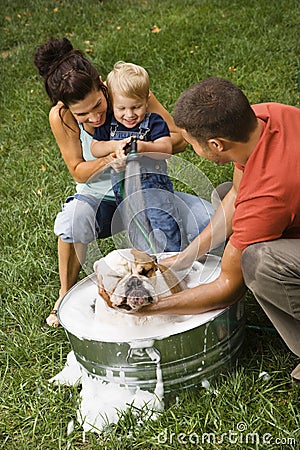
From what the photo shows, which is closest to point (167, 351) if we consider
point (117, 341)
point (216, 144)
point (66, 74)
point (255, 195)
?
point (117, 341)

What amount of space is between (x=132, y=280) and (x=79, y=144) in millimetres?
1048

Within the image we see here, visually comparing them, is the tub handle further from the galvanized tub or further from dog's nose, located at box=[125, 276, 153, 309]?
dog's nose, located at box=[125, 276, 153, 309]

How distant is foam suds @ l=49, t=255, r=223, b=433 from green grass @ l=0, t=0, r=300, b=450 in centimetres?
6

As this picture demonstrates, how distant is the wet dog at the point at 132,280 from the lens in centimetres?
270

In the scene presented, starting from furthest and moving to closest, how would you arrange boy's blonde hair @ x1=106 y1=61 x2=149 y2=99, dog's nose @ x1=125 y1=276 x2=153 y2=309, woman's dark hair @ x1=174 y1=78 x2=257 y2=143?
boy's blonde hair @ x1=106 y1=61 x2=149 y2=99, dog's nose @ x1=125 y1=276 x2=153 y2=309, woman's dark hair @ x1=174 y1=78 x2=257 y2=143

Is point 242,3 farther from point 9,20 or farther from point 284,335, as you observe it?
point 284,335

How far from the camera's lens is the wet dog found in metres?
2.70

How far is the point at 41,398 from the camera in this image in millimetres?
3088

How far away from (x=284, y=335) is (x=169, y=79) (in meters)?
4.17

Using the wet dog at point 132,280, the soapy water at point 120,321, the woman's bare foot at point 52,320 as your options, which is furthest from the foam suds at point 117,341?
the woman's bare foot at point 52,320

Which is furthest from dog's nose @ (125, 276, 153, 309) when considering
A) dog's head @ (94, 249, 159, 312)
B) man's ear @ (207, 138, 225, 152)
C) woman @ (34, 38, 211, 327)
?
man's ear @ (207, 138, 225, 152)

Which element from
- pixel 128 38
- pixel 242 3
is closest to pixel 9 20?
pixel 128 38

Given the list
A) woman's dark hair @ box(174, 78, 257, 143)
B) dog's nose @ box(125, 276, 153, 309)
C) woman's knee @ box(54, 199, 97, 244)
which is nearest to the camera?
woman's dark hair @ box(174, 78, 257, 143)

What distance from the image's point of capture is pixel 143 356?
271cm
